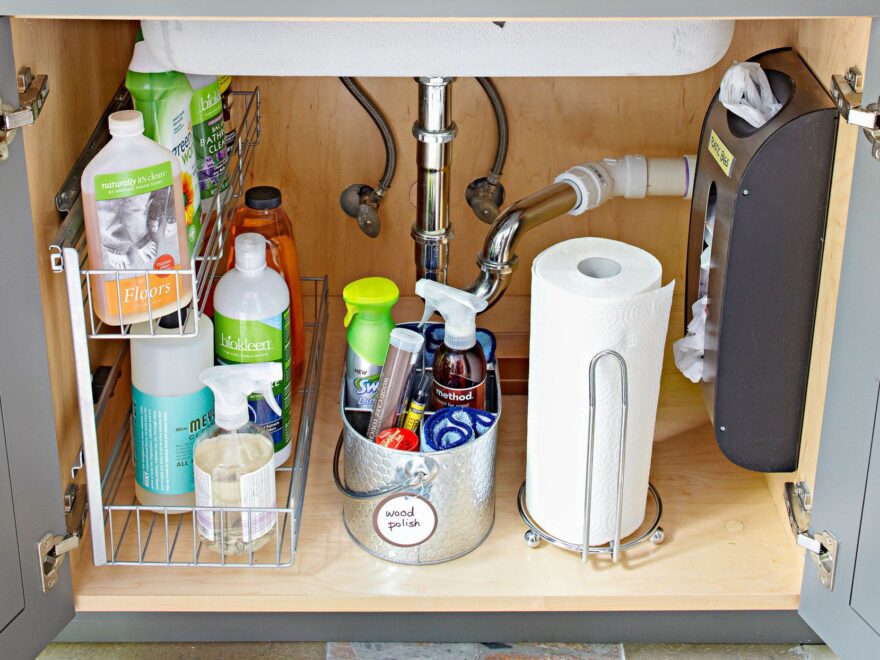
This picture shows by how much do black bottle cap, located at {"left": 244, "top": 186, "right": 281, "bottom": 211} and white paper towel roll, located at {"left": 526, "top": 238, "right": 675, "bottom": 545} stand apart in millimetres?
330

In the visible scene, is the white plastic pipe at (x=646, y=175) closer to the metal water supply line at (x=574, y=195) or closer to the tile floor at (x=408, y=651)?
the metal water supply line at (x=574, y=195)

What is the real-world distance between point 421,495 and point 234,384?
21 centimetres

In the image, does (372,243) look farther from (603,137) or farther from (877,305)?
(877,305)

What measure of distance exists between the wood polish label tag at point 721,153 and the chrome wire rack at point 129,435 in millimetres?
510

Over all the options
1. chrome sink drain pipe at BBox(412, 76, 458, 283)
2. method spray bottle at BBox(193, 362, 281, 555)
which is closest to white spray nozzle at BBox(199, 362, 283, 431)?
method spray bottle at BBox(193, 362, 281, 555)

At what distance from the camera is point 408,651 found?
1218mm

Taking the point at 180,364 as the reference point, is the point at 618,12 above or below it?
above

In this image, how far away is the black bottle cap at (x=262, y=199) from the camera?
50.0 inches

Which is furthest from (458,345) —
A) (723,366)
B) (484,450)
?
(723,366)

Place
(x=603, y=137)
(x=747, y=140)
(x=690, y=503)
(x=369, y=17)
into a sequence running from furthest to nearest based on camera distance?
(x=603, y=137) < (x=690, y=503) < (x=747, y=140) < (x=369, y=17)

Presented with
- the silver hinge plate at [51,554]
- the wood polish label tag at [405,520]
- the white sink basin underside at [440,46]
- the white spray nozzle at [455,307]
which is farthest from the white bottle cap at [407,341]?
the silver hinge plate at [51,554]

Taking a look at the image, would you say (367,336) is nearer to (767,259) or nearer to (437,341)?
(437,341)

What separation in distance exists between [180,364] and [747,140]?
0.59 m

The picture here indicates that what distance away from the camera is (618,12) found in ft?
2.95
